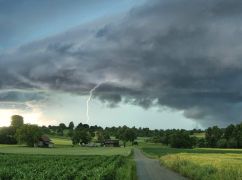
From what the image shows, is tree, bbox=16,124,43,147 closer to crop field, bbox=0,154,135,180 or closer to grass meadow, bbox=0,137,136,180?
grass meadow, bbox=0,137,136,180

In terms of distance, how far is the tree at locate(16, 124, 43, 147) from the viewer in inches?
7352

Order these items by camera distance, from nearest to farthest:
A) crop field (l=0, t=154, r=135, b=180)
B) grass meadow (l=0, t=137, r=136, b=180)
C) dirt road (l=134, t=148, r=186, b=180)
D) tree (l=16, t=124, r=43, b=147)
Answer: crop field (l=0, t=154, r=135, b=180) → grass meadow (l=0, t=137, r=136, b=180) → dirt road (l=134, t=148, r=186, b=180) → tree (l=16, t=124, r=43, b=147)

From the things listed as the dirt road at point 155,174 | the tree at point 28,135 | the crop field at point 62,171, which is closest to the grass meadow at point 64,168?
the crop field at point 62,171

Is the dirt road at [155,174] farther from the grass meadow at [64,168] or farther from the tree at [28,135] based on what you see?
the tree at [28,135]

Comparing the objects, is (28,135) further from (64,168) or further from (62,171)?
(62,171)

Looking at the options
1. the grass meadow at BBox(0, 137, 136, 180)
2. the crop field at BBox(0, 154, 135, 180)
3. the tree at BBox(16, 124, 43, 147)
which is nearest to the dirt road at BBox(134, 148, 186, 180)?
the grass meadow at BBox(0, 137, 136, 180)

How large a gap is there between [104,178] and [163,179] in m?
12.5

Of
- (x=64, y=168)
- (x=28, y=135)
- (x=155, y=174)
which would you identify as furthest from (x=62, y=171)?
(x=28, y=135)

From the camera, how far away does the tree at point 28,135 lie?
613ft

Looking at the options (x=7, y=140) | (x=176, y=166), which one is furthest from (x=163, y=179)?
(x=7, y=140)

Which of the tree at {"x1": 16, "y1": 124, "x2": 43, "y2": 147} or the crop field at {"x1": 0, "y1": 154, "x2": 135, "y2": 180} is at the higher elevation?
the tree at {"x1": 16, "y1": 124, "x2": 43, "y2": 147}

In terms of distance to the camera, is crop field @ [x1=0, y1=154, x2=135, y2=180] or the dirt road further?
the dirt road

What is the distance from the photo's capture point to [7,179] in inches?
1336

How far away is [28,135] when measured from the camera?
614ft
